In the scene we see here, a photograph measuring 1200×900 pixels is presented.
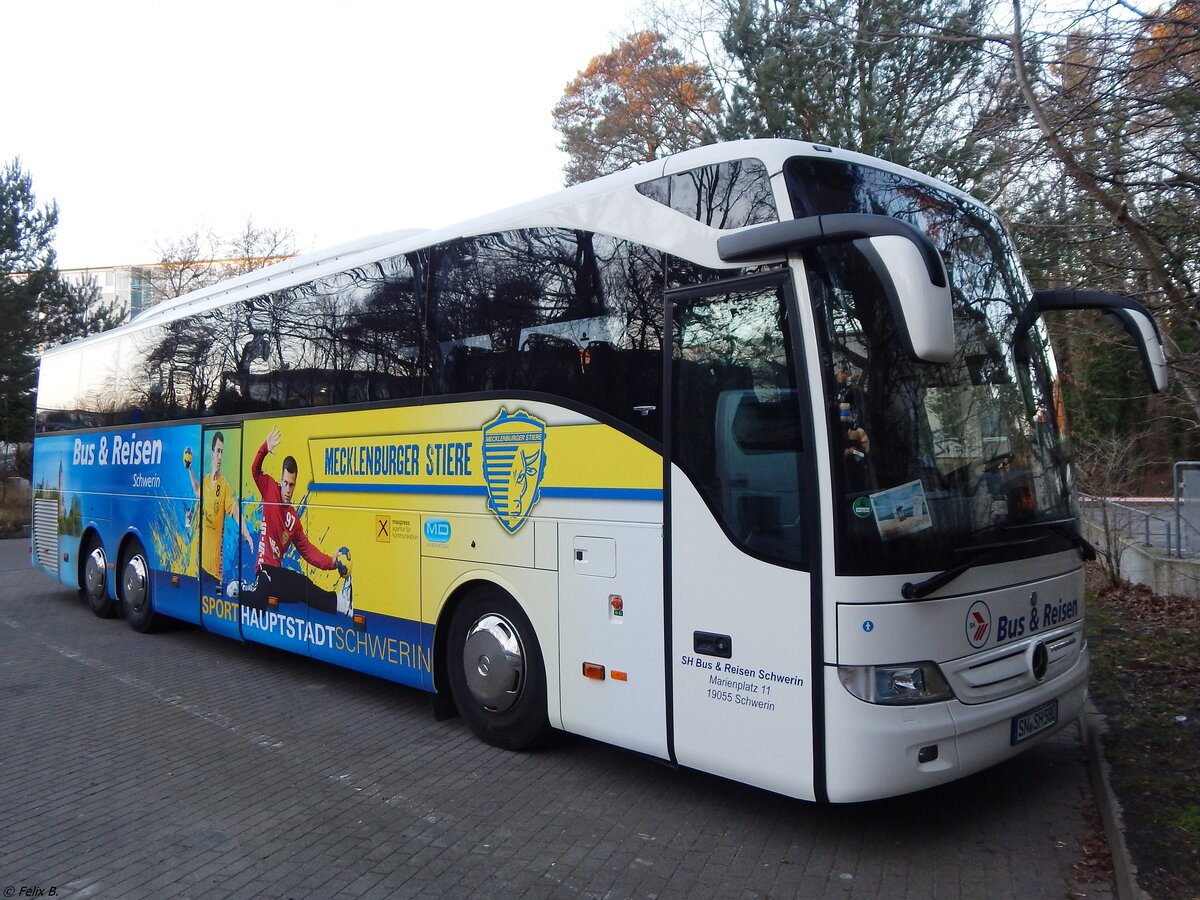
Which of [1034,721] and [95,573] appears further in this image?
[95,573]

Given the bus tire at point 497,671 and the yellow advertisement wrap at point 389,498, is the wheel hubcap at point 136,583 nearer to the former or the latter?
the yellow advertisement wrap at point 389,498

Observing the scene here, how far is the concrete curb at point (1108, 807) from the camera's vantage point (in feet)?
13.1

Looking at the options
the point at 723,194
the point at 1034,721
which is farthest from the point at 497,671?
the point at 723,194

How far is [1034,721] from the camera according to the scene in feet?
16.0

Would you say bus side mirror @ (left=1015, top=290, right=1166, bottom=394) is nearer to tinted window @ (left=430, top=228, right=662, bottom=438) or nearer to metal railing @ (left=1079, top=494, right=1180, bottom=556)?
tinted window @ (left=430, top=228, right=662, bottom=438)

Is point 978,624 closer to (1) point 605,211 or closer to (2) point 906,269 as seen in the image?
(2) point 906,269

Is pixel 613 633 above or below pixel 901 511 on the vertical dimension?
below

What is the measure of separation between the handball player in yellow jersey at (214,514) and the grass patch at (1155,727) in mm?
7501

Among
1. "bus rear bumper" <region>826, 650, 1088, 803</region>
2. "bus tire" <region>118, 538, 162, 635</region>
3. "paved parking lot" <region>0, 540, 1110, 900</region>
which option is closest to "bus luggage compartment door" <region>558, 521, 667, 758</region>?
"paved parking lot" <region>0, 540, 1110, 900</region>

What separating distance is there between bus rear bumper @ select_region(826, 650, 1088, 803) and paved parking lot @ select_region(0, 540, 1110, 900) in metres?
0.45

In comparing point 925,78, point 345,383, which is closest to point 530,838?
point 345,383

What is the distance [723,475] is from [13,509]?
30.5 metres

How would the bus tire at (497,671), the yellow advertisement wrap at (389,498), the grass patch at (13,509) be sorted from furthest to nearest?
1. the grass patch at (13,509)
2. the bus tire at (497,671)
3. the yellow advertisement wrap at (389,498)

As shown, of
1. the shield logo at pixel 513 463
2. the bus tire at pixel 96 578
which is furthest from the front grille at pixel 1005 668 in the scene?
the bus tire at pixel 96 578
